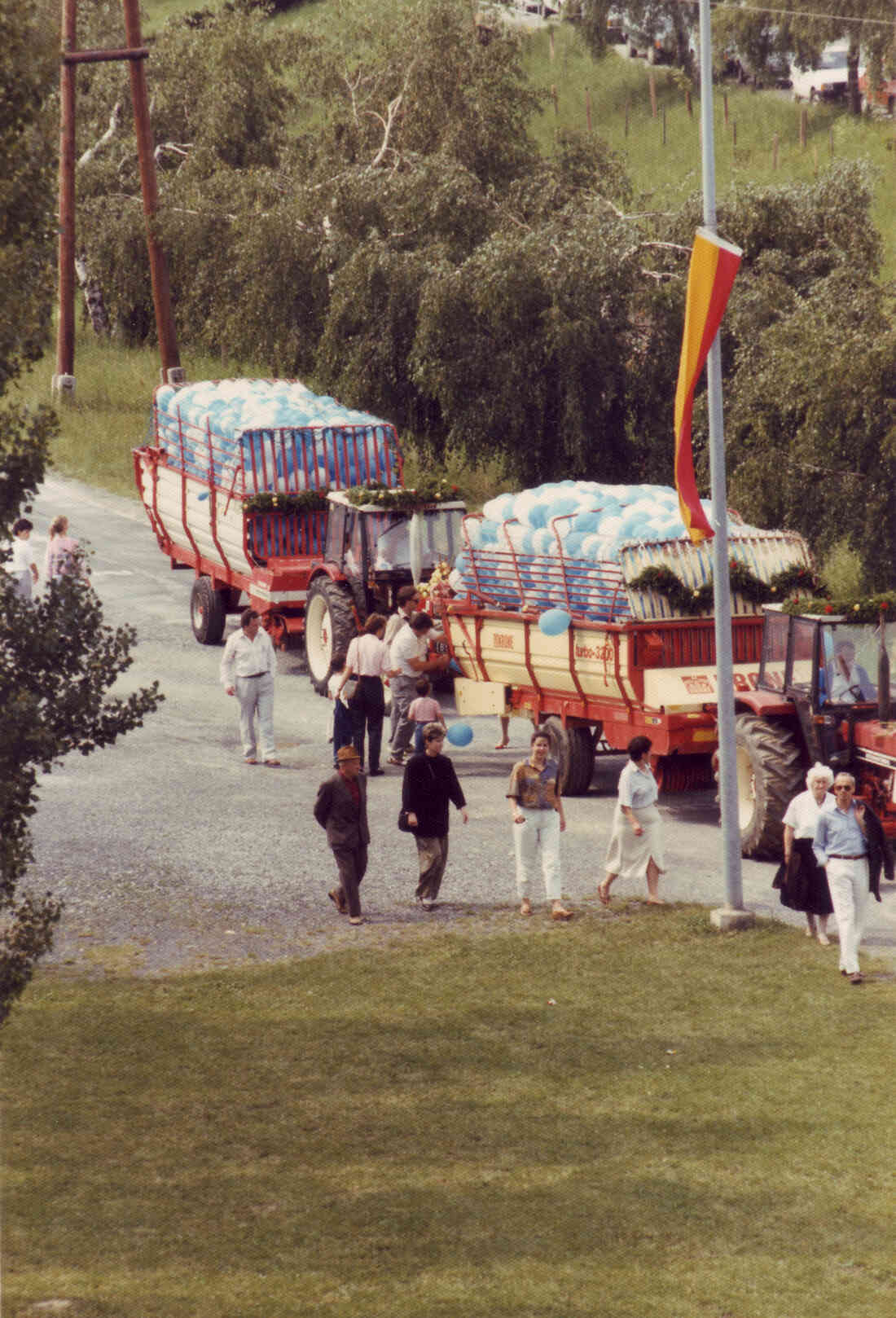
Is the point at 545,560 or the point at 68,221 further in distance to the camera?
the point at 68,221

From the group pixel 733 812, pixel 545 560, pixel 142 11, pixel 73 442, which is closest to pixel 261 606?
pixel 545 560

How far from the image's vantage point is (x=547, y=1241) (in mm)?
9781

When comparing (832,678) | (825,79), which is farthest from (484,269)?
(825,79)

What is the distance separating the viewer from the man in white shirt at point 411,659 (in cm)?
1959

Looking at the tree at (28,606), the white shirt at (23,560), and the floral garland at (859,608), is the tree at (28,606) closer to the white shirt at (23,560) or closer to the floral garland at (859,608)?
the floral garland at (859,608)

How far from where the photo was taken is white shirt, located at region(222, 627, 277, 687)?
19.9 m

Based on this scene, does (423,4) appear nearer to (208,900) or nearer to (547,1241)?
(208,900)

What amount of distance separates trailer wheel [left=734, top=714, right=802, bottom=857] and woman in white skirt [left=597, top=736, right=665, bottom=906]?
92 cm

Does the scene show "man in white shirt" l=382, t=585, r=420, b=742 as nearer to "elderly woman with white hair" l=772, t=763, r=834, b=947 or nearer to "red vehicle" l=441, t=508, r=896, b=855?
"red vehicle" l=441, t=508, r=896, b=855

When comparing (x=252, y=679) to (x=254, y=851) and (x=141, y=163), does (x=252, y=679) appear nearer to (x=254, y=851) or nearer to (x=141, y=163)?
(x=254, y=851)

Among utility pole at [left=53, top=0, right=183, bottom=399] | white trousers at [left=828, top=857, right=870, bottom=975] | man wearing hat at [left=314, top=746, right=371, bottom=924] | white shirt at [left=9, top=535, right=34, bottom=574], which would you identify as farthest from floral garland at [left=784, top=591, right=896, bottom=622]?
utility pole at [left=53, top=0, right=183, bottom=399]

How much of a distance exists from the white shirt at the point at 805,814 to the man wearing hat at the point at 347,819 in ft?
11.0

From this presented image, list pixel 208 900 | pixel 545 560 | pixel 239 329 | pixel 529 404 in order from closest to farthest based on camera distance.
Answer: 1. pixel 208 900
2. pixel 545 560
3. pixel 529 404
4. pixel 239 329

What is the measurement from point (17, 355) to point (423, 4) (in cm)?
3181
